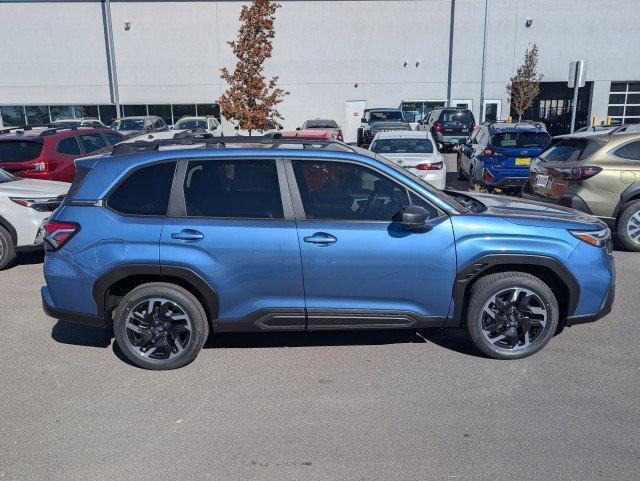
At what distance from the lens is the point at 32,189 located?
25.3 feet

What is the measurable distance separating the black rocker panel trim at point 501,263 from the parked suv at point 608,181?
3589 millimetres

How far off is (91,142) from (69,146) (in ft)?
2.90

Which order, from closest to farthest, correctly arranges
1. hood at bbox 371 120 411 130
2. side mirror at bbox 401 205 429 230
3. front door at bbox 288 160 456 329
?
side mirror at bbox 401 205 429 230 < front door at bbox 288 160 456 329 < hood at bbox 371 120 411 130

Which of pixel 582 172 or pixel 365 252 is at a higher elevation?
pixel 582 172

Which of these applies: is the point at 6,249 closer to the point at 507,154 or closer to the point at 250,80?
the point at 507,154

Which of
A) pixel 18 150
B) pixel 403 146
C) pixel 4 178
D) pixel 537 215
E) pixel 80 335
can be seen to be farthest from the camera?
pixel 403 146

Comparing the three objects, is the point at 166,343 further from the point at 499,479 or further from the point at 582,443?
the point at 582,443

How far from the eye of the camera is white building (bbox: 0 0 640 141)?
2972 cm

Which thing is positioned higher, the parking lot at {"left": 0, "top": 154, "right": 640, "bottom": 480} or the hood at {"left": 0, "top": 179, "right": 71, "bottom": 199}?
the hood at {"left": 0, "top": 179, "right": 71, "bottom": 199}

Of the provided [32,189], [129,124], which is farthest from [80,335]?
[129,124]

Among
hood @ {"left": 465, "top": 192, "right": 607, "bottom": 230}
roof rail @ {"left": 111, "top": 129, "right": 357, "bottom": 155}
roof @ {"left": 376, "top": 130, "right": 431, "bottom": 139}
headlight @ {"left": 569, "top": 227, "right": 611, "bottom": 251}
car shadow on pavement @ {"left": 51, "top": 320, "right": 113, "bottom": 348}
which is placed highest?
roof rail @ {"left": 111, "top": 129, "right": 357, "bottom": 155}

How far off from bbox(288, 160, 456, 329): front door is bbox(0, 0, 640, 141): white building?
27030mm

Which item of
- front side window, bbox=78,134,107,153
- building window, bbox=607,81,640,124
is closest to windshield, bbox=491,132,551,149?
front side window, bbox=78,134,107,153

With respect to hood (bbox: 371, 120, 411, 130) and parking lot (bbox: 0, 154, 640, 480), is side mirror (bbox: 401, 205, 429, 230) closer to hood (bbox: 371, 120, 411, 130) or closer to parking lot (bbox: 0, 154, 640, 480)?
parking lot (bbox: 0, 154, 640, 480)
